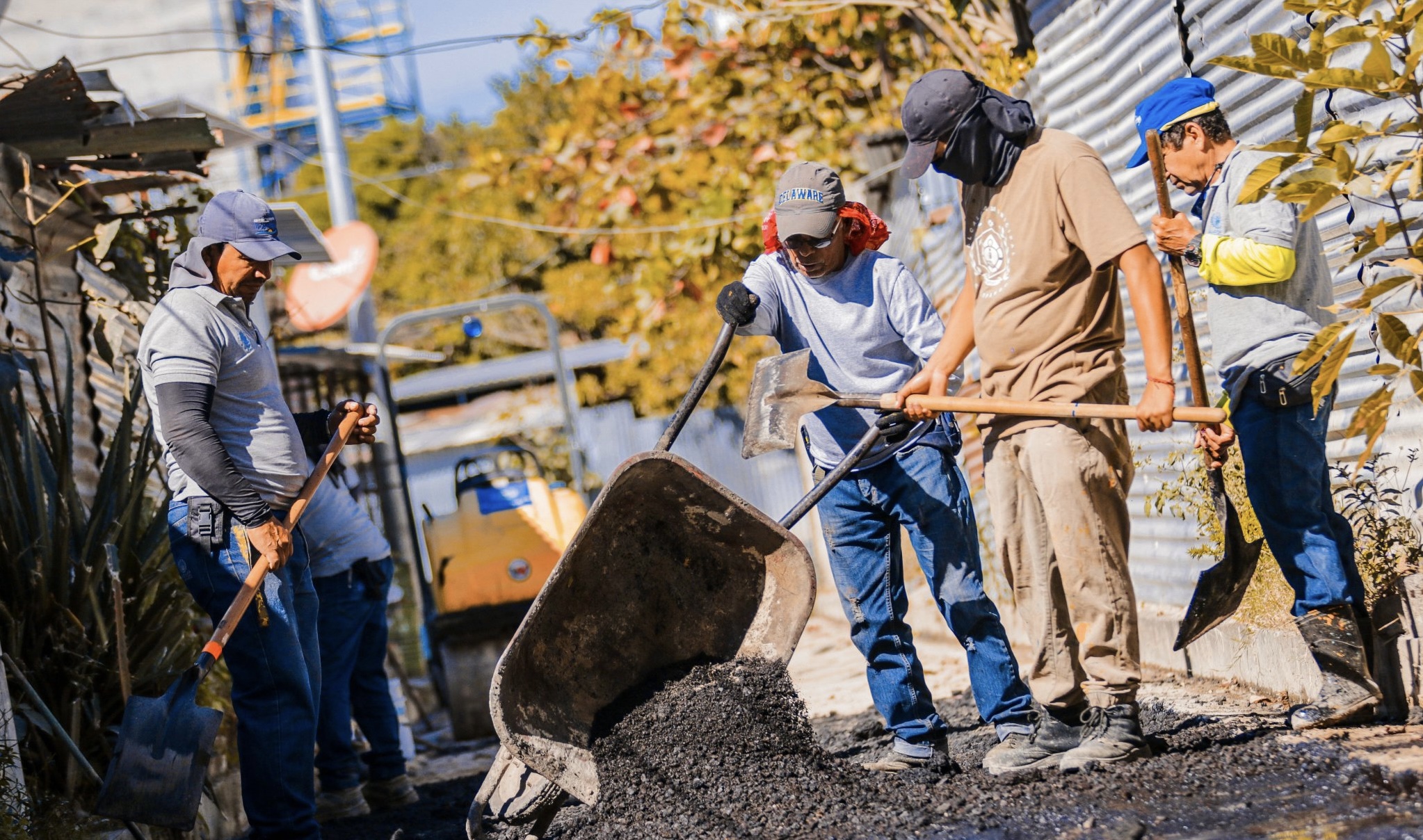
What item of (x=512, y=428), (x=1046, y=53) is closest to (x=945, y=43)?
(x=1046, y=53)

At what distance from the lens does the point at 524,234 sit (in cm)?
2225

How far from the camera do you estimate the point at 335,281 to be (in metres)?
9.47

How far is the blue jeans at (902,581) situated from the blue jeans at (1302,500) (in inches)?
31.4

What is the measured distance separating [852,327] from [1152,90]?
2104mm

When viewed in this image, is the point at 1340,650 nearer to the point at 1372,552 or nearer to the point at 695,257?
the point at 1372,552

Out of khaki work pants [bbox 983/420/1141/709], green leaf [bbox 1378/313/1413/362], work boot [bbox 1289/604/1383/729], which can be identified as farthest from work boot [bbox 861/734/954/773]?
green leaf [bbox 1378/313/1413/362]

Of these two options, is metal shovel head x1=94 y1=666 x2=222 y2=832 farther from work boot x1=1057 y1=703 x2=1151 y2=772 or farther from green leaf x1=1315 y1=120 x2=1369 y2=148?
green leaf x1=1315 y1=120 x2=1369 y2=148

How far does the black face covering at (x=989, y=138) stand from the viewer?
349 cm

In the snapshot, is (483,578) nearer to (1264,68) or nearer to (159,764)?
(159,764)

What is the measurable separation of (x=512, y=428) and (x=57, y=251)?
13.5 meters

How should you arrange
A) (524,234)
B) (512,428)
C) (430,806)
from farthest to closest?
1. (524,234)
2. (512,428)
3. (430,806)

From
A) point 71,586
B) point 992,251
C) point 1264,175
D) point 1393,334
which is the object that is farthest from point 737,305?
point 71,586

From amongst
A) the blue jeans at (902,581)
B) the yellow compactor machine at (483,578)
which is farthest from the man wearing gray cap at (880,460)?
the yellow compactor machine at (483,578)

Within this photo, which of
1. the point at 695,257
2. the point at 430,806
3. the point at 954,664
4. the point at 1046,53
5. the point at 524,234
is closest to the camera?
the point at 430,806
